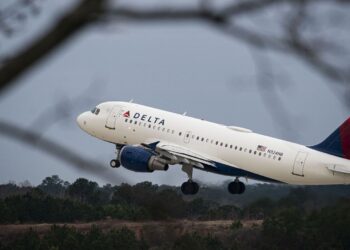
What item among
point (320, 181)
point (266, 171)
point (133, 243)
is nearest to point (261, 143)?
point (266, 171)

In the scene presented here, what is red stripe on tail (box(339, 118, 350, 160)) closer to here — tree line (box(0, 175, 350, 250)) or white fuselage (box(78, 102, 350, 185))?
white fuselage (box(78, 102, 350, 185))

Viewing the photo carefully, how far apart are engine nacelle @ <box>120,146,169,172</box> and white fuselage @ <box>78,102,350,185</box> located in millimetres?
1982

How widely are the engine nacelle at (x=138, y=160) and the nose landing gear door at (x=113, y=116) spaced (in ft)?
7.90

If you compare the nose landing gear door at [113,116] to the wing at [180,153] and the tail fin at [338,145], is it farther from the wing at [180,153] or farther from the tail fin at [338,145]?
the tail fin at [338,145]

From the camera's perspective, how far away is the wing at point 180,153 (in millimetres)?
50188

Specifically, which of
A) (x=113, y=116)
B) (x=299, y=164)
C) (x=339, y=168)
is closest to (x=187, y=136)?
(x=113, y=116)

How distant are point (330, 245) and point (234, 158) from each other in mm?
7844

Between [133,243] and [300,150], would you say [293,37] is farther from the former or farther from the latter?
[300,150]

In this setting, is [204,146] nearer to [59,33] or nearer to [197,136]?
[197,136]

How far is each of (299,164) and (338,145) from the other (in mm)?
1972

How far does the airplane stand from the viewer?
159ft

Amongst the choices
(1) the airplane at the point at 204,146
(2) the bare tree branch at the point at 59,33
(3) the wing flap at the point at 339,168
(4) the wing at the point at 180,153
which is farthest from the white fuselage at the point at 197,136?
(2) the bare tree branch at the point at 59,33

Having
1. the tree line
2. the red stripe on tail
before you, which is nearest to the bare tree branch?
the tree line

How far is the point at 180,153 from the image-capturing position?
165ft
